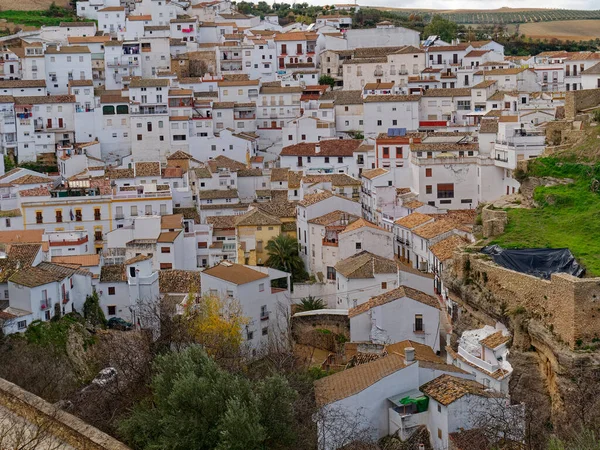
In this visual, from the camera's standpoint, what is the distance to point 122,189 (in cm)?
3959

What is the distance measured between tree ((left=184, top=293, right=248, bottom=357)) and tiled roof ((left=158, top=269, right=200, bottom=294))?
214 cm

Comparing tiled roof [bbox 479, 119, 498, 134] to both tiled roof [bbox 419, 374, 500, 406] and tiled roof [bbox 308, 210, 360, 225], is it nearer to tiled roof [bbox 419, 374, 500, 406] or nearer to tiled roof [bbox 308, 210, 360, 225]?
tiled roof [bbox 308, 210, 360, 225]

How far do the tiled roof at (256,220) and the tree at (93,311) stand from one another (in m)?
7.08

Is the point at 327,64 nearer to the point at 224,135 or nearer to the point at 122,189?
the point at 224,135

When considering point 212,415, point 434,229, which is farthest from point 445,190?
point 212,415

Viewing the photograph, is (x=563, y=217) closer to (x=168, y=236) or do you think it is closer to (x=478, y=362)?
(x=478, y=362)

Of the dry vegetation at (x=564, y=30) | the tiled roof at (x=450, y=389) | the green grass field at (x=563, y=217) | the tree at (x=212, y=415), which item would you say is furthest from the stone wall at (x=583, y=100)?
the dry vegetation at (x=564, y=30)

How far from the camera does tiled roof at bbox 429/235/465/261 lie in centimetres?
3075

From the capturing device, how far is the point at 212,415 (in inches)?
583

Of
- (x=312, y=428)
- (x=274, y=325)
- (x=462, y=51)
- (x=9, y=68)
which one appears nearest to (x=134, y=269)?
(x=274, y=325)

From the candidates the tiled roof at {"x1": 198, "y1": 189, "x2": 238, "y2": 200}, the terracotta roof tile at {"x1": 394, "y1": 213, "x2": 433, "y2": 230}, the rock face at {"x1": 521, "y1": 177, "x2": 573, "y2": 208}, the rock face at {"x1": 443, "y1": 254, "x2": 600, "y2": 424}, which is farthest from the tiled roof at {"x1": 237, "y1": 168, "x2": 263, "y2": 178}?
the rock face at {"x1": 443, "y1": 254, "x2": 600, "y2": 424}

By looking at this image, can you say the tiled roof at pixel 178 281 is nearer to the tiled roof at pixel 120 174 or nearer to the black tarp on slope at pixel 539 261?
the black tarp on slope at pixel 539 261

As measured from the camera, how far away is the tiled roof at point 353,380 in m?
18.4

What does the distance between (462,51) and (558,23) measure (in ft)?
138
